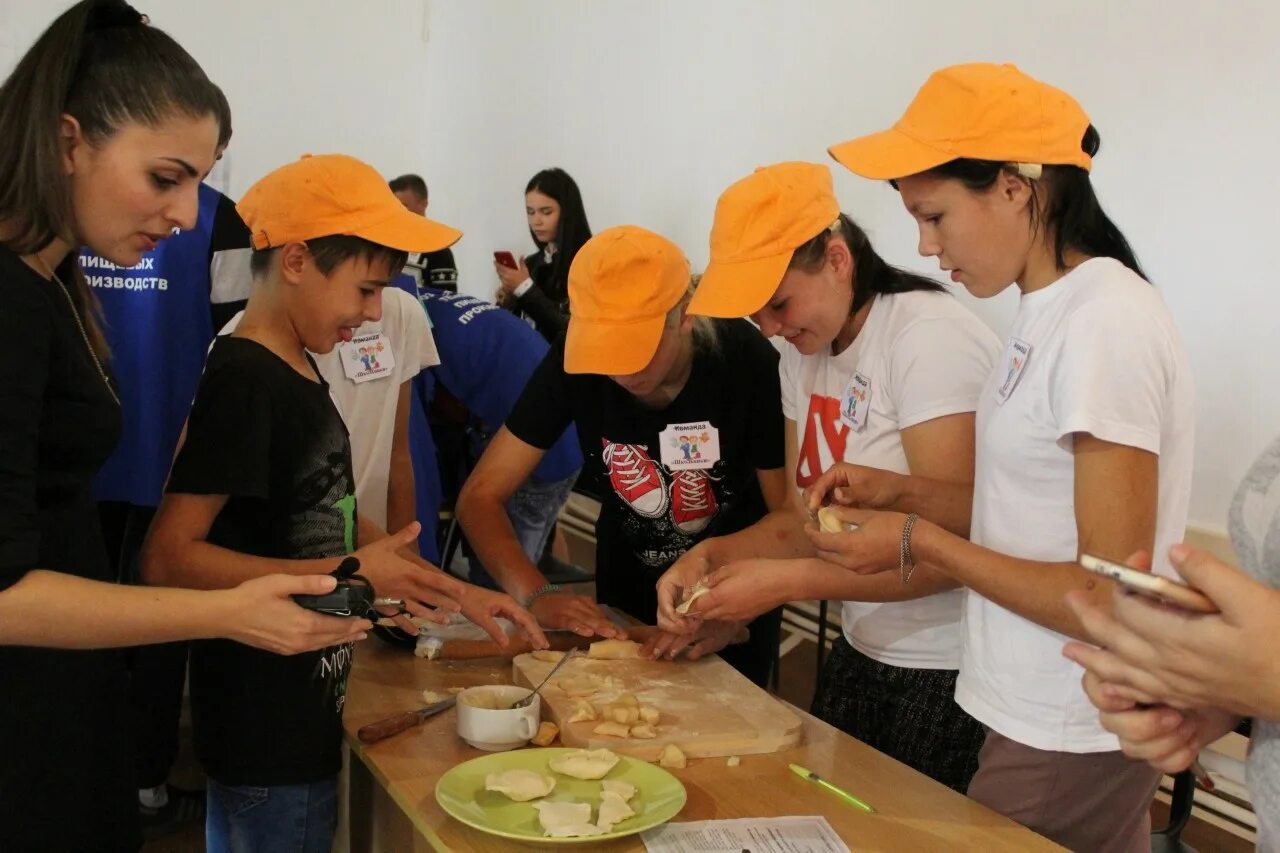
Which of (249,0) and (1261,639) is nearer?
(1261,639)

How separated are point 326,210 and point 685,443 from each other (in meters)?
0.76

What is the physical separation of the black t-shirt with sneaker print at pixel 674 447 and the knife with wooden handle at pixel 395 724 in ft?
1.98

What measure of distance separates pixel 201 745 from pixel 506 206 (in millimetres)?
4681

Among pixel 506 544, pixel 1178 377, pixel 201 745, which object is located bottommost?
pixel 201 745

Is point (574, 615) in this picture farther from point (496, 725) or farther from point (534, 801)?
point (534, 801)

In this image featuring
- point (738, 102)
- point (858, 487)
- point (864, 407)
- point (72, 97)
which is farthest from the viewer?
point (738, 102)

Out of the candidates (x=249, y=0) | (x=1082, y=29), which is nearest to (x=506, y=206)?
(x=249, y=0)

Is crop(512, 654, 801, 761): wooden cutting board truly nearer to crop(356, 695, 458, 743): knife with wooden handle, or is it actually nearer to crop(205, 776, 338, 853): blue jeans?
crop(356, 695, 458, 743): knife with wooden handle

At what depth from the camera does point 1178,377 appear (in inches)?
49.7

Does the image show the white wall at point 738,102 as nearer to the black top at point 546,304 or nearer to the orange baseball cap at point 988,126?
the black top at point 546,304

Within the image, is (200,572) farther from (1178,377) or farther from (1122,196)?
(1122,196)

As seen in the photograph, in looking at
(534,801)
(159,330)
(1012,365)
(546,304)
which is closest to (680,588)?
(534,801)

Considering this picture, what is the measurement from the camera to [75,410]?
125 centimetres

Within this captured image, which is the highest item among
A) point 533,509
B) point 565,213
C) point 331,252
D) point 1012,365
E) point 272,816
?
point 565,213
